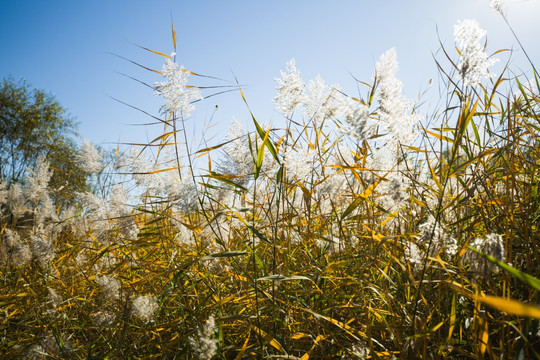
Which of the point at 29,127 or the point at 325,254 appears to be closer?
the point at 325,254

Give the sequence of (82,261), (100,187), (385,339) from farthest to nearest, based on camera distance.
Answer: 1. (100,187)
2. (82,261)
3. (385,339)

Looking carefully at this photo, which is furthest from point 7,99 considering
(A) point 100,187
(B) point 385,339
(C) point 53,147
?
(B) point 385,339

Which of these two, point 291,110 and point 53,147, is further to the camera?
point 53,147

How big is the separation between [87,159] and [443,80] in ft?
7.82

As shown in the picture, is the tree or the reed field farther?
the tree

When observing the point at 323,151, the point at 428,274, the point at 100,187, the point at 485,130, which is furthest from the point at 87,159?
the point at 485,130

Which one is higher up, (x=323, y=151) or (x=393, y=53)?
(x=393, y=53)

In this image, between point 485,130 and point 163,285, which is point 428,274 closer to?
point 485,130

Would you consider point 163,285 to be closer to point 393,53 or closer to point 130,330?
point 130,330

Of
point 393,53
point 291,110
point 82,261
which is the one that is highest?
point 393,53

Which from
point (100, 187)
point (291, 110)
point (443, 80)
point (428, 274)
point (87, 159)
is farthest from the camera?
point (100, 187)

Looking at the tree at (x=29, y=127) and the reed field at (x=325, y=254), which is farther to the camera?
the tree at (x=29, y=127)

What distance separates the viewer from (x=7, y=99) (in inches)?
672

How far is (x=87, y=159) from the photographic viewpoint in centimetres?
227
